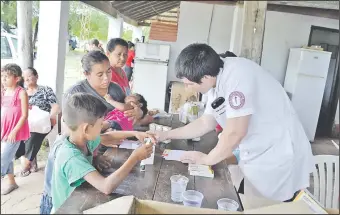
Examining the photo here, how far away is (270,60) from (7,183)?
5.08m

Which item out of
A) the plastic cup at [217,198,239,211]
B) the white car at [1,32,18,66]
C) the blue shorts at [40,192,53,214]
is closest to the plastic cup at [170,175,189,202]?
the plastic cup at [217,198,239,211]

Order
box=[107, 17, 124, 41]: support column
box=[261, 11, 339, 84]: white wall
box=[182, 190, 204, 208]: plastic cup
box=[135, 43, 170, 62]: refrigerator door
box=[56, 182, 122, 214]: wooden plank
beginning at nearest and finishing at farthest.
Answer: box=[56, 182, 122, 214]: wooden plank, box=[182, 190, 204, 208]: plastic cup, box=[261, 11, 339, 84]: white wall, box=[135, 43, 170, 62]: refrigerator door, box=[107, 17, 124, 41]: support column

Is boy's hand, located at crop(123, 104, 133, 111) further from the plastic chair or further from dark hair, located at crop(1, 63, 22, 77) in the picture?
the plastic chair

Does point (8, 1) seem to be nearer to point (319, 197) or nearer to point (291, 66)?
point (319, 197)

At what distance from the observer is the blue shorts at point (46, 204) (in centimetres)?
148

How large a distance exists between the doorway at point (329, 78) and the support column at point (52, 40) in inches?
202

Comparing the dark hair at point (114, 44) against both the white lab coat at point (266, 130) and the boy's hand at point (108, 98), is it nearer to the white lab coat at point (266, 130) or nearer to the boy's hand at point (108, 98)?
the boy's hand at point (108, 98)

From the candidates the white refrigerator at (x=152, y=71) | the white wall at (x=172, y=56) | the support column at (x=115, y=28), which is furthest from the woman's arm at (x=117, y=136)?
the support column at (x=115, y=28)

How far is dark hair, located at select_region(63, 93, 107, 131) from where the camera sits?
52.3 inches

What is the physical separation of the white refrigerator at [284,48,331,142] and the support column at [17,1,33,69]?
184 inches

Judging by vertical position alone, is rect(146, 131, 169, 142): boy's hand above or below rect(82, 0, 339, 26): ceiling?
below

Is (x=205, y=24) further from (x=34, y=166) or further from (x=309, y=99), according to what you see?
(x=34, y=166)

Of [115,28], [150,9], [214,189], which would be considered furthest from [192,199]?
[150,9]

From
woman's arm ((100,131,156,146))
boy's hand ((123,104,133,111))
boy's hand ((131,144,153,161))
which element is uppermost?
boy's hand ((123,104,133,111))
